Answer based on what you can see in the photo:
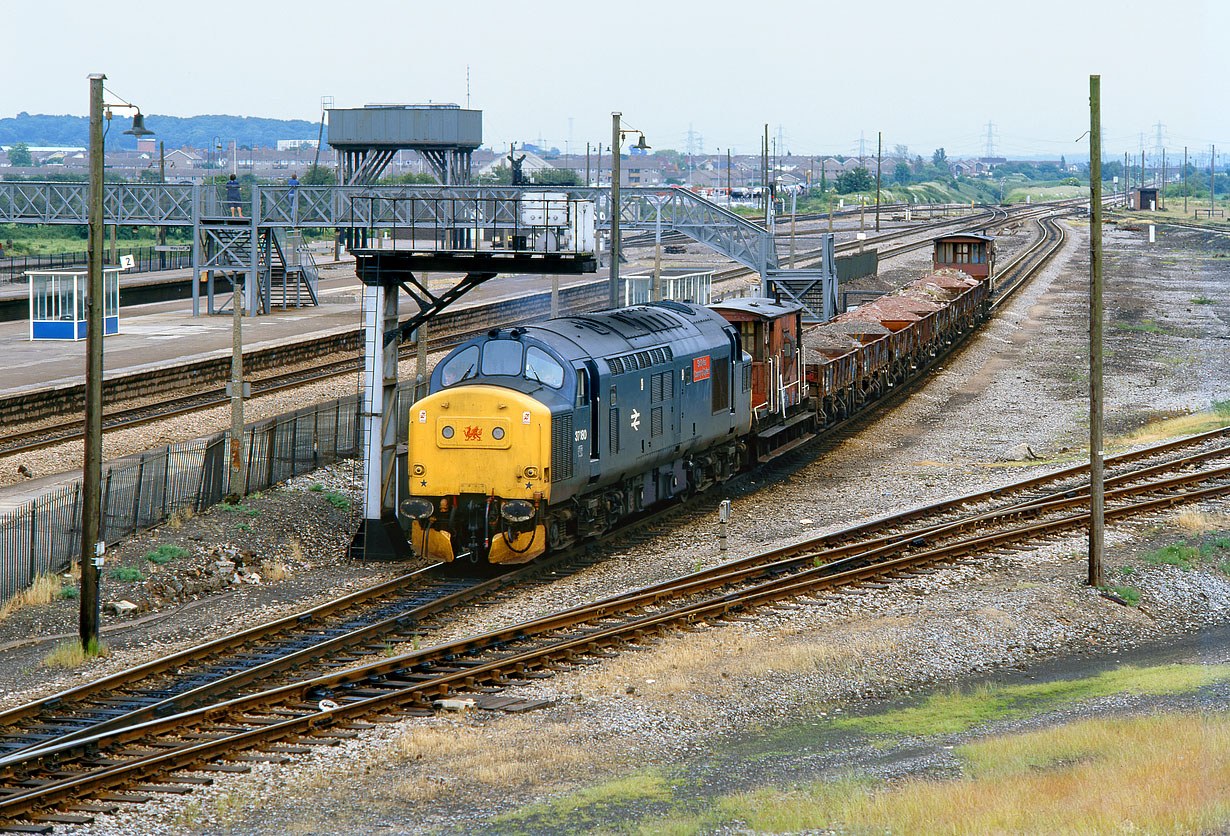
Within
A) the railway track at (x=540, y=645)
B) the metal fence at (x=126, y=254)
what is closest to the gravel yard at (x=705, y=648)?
the railway track at (x=540, y=645)

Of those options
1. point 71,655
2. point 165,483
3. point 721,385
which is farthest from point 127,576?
point 721,385

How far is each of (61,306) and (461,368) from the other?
35832 millimetres

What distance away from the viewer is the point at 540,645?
1803 centimetres

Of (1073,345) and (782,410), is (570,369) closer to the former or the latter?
(782,410)

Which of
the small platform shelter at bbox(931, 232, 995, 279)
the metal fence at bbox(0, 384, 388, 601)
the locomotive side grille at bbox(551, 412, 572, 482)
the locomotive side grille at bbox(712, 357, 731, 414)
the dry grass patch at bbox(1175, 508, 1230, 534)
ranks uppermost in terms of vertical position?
the small platform shelter at bbox(931, 232, 995, 279)

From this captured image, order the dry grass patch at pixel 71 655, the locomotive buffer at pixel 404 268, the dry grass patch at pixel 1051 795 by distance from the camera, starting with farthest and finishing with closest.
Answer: the locomotive buffer at pixel 404 268 < the dry grass patch at pixel 71 655 < the dry grass patch at pixel 1051 795

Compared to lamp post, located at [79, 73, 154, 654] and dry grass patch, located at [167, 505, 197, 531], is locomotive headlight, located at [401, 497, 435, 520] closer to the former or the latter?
lamp post, located at [79, 73, 154, 654]

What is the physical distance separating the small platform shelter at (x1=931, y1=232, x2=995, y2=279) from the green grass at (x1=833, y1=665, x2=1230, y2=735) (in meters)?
46.8

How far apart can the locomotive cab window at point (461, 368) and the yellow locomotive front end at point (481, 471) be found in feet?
1.57

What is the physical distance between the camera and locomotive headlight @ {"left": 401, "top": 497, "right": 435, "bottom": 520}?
21719 millimetres

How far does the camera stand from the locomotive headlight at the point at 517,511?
21.1 metres

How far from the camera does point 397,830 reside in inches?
480

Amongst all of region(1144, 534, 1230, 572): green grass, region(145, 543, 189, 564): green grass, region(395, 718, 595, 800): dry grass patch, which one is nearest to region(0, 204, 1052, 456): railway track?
region(145, 543, 189, 564): green grass

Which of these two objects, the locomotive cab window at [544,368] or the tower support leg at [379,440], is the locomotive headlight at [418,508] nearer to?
the tower support leg at [379,440]
